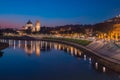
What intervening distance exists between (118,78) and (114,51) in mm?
14141

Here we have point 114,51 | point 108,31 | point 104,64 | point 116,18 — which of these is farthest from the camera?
point 116,18

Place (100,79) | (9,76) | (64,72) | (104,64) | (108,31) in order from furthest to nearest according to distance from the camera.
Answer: (108,31), (104,64), (64,72), (9,76), (100,79)

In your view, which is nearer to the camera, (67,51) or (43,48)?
(67,51)

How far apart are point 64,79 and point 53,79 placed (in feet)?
2.98

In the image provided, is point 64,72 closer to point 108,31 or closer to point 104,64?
point 104,64

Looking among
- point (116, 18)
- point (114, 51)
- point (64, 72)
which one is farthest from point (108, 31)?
point (64, 72)

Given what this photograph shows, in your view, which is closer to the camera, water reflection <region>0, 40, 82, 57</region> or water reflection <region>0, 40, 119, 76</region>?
water reflection <region>0, 40, 119, 76</region>

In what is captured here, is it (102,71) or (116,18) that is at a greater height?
(116,18)

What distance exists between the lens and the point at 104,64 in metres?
33.6

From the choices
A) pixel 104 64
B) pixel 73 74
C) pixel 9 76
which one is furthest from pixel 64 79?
pixel 104 64

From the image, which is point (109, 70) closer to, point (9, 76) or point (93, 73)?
point (93, 73)

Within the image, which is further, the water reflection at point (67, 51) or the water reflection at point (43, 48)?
the water reflection at point (43, 48)

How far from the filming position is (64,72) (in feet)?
94.7

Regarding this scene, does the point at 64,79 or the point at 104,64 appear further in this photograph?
the point at 104,64
